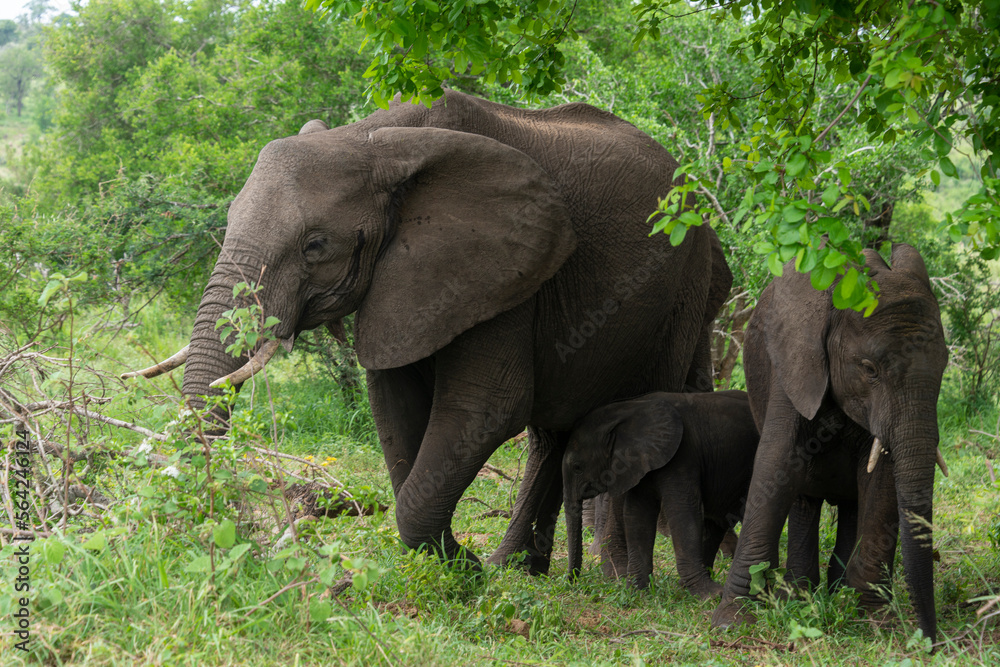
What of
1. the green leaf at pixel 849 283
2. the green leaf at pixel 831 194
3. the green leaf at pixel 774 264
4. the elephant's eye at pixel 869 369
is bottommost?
the elephant's eye at pixel 869 369

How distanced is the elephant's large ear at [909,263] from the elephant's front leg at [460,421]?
191 centimetres

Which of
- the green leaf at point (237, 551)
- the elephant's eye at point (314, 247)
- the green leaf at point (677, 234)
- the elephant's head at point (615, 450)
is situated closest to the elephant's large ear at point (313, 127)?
the elephant's eye at point (314, 247)

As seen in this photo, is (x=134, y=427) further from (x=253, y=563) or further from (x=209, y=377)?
(x=253, y=563)

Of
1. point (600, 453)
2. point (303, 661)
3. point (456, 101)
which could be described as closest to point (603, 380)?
point (600, 453)

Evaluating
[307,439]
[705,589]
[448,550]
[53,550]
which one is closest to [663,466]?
[705,589]

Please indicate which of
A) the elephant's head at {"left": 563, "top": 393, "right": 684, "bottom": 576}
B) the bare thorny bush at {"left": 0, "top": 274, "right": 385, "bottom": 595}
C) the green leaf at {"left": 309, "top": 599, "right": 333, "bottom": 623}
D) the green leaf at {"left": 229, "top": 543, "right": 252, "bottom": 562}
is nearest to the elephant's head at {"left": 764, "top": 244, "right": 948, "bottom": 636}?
the elephant's head at {"left": 563, "top": 393, "right": 684, "bottom": 576}

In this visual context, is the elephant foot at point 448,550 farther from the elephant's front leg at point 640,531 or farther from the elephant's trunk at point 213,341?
the elephant's trunk at point 213,341

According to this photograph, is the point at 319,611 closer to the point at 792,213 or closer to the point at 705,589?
A: the point at 792,213

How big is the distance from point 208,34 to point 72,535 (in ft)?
75.5

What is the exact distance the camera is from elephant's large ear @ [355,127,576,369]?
15.9 feet

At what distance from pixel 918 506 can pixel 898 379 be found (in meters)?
0.56

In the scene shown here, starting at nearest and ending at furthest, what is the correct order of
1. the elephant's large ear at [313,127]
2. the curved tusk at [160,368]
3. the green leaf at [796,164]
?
the green leaf at [796,164] < the curved tusk at [160,368] < the elephant's large ear at [313,127]

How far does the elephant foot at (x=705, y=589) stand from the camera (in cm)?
560

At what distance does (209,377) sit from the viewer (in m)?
4.29
